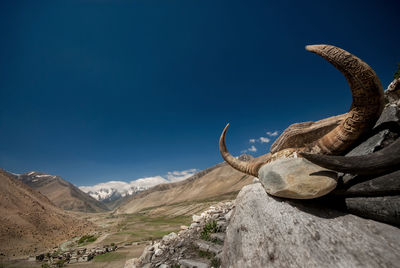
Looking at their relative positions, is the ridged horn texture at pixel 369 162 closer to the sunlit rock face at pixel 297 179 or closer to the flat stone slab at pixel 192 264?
the sunlit rock face at pixel 297 179

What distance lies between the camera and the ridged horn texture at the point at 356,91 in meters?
2.40

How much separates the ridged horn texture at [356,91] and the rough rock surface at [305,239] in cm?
136

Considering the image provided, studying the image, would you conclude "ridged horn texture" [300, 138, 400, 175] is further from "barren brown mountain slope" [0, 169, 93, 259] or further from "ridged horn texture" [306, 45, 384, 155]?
"barren brown mountain slope" [0, 169, 93, 259]

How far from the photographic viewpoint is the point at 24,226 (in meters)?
22.9

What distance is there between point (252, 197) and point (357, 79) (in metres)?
2.98

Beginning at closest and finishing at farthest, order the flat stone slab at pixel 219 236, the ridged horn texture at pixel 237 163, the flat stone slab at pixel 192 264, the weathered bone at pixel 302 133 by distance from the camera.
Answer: the ridged horn texture at pixel 237 163
the weathered bone at pixel 302 133
the flat stone slab at pixel 192 264
the flat stone slab at pixel 219 236

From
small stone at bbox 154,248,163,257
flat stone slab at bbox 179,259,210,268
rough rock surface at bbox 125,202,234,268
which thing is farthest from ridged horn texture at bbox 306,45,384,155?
small stone at bbox 154,248,163,257

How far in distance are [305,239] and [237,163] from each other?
7.90 feet

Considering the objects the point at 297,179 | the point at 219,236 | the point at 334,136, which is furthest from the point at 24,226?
the point at 334,136

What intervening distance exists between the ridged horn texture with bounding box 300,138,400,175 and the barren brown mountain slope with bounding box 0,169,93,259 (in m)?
28.1

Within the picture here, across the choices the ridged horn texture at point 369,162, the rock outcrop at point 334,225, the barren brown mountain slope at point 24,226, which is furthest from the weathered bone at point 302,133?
the barren brown mountain slope at point 24,226

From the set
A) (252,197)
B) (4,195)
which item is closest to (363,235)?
(252,197)

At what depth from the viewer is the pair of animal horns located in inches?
94.7

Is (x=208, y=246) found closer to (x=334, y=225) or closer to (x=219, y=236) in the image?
(x=219, y=236)
